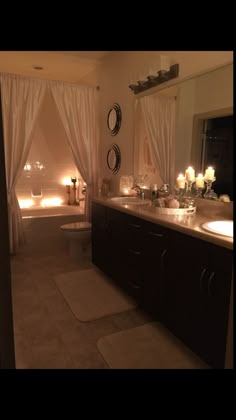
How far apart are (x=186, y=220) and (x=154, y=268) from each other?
1.46 ft

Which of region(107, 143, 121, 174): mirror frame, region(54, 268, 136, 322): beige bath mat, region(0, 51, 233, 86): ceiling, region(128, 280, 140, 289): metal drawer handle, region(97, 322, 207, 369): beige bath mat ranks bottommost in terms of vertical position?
region(97, 322, 207, 369): beige bath mat

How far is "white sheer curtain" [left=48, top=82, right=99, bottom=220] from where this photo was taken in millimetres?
3443

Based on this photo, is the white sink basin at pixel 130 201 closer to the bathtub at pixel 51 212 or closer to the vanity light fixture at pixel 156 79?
the vanity light fixture at pixel 156 79

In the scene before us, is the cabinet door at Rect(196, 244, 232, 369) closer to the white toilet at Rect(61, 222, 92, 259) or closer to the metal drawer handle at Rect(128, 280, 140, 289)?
the metal drawer handle at Rect(128, 280, 140, 289)

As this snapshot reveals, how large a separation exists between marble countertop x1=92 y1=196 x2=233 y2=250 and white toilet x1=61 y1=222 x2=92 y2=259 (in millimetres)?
954

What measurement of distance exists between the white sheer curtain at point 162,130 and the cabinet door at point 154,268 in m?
0.75

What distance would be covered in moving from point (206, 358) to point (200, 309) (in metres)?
0.29

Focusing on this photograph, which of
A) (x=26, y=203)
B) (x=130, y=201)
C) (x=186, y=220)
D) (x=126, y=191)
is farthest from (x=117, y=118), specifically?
(x=26, y=203)

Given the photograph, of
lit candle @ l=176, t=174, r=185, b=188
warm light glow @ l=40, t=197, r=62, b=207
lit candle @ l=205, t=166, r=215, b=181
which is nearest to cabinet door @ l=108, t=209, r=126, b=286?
lit candle @ l=176, t=174, r=185, b=188

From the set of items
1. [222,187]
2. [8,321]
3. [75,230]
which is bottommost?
[75,230]

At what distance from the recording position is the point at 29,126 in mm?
3271

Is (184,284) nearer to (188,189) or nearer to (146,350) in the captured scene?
(146,350)
